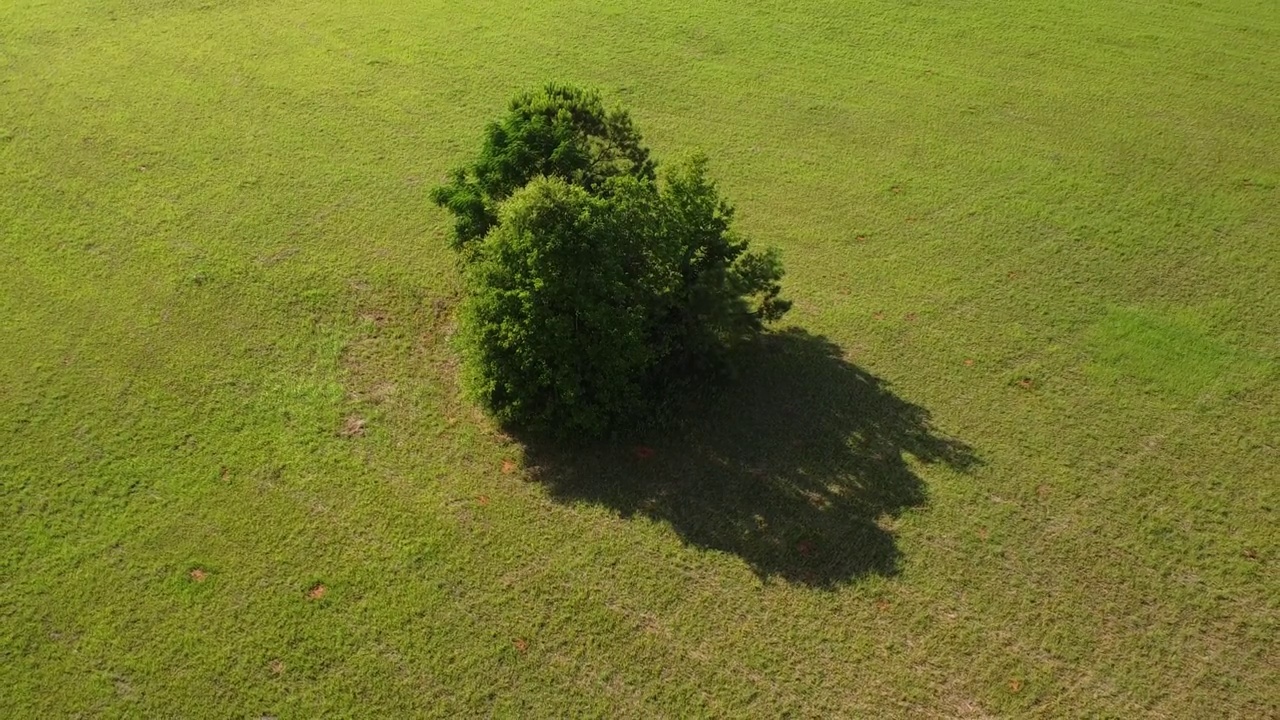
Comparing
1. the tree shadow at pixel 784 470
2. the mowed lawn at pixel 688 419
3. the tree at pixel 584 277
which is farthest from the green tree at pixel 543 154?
the tree shadow at pixel 784 470

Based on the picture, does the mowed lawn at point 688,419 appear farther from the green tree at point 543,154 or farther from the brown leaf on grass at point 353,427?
the green tree at point 543,154

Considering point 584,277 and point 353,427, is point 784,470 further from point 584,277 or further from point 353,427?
point 353,427

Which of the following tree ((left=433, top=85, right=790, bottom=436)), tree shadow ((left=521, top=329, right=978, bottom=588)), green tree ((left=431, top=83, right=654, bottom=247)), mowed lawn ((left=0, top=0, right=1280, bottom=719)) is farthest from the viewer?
green tree ((left=431, top=83, right=654, bottom=247))

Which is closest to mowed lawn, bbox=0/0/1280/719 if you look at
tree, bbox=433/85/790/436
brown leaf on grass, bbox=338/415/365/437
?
brown leaf on grass, bbox=338/415/365/437

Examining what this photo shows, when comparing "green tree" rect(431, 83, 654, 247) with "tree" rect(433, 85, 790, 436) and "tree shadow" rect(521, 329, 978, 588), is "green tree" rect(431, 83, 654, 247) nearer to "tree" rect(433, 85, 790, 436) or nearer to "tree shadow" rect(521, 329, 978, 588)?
"tree" rect(433, 85, 790, 436)

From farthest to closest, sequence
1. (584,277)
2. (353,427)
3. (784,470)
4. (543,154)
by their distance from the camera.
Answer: (543,154) < (353,427) < (784,470) < (584,277)

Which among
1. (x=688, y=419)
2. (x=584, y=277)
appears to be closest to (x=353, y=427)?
(x=584, y=277)

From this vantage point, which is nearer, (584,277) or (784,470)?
(584,277)
